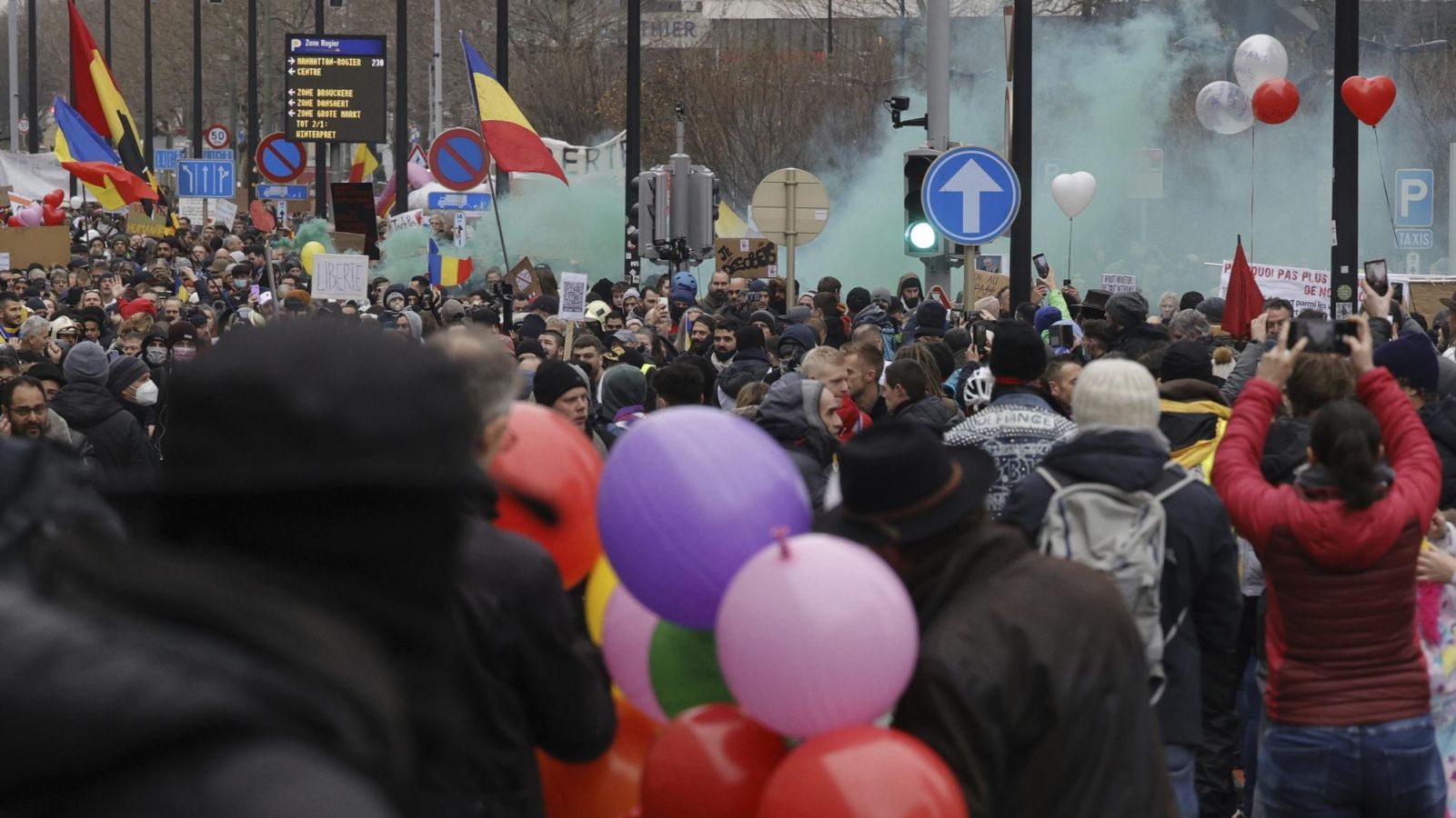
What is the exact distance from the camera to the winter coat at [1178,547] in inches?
177

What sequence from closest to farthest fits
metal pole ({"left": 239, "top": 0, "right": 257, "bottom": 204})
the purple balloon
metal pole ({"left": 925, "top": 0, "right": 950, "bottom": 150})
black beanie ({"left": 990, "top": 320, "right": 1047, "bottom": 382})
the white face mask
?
1. the purple balloon
2. black beanie ({"left": 990, "top": 320, "right": 1047, "bottom": 382})
3. the white face mask
4. metal pole ({"left": 925, "top": 0, "right": 950, "bottom": 150})
5. metal pole ({"left": 239, "top": 0, "right": 257, "bottom": 204})

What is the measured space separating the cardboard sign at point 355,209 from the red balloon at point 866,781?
23684 mm

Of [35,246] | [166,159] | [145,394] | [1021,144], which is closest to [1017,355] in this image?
Result: [145,394]

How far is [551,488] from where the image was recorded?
3.28m

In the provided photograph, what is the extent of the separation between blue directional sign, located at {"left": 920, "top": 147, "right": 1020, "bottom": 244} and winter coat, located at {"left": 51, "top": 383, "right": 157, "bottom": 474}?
210 inches

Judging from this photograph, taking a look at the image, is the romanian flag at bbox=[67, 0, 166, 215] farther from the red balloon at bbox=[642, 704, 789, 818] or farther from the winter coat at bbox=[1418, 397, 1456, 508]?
the red balloon at bbox=[642, 704, 789, 818]

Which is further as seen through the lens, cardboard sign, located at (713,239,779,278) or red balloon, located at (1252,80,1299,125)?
cardboard sign, located at (713,239,779,278)

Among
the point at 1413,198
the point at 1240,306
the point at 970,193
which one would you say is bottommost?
the point at 1240,306

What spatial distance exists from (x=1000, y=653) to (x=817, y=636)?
1.06 feet

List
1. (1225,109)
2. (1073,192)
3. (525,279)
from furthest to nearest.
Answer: (1073,192)
(525,279)
(1225,109)

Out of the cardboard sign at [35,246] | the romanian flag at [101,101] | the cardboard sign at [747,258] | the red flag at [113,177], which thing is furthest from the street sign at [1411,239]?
the cardboard sign at [35,246]

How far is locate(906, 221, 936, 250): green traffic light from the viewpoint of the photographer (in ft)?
47.4

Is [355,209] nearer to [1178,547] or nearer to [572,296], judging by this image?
[572,296]

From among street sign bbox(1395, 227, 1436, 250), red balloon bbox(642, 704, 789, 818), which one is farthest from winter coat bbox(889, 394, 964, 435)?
street sign bbox(1395, 227, 1436, 250)
